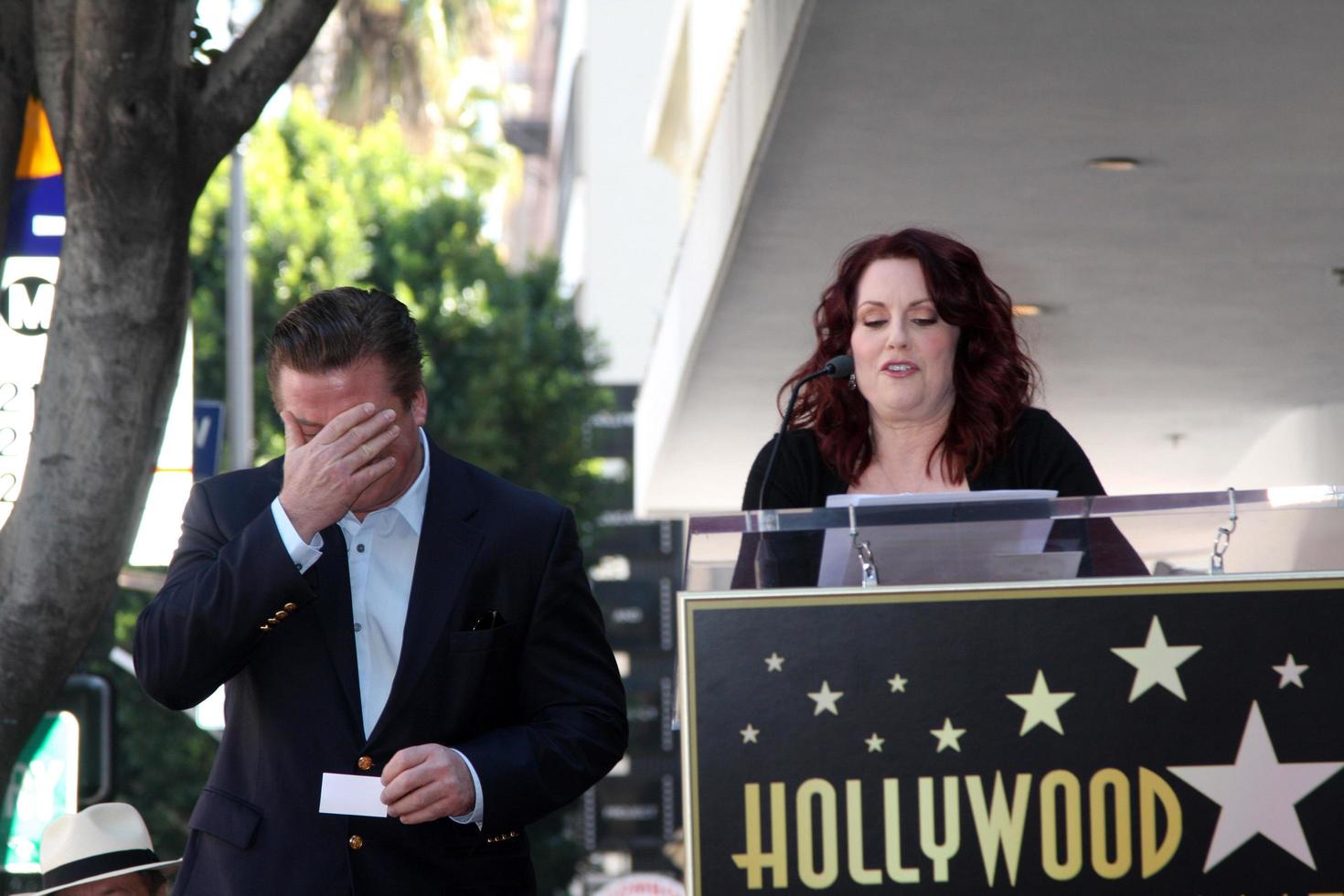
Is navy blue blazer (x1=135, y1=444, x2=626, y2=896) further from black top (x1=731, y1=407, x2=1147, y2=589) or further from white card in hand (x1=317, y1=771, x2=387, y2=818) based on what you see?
black top (x1=731, y1=407, x2=1147, y2=589)

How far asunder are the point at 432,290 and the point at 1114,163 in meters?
15.7

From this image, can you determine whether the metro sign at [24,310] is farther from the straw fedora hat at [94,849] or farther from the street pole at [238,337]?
the street pole at [238,337]

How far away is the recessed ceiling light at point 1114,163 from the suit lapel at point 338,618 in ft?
19.5

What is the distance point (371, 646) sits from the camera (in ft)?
12.3

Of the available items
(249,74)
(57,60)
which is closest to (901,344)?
(249,74)

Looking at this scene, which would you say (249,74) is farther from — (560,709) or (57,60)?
(560,709)

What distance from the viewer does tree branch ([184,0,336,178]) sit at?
19.6ft

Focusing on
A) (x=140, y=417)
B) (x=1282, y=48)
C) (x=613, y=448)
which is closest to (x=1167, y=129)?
(x=1282, y=48)

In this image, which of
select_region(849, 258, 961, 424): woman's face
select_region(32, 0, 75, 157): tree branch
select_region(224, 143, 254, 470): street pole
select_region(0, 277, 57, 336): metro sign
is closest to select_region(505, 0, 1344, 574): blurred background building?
select_region(32, 0, 75, 157): tree branch

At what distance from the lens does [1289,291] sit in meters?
11.8

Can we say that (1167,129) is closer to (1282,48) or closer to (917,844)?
(1282,48)

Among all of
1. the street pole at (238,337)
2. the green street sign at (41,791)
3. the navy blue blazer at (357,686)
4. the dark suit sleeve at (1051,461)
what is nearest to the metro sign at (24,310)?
the green street sign at (41,791)

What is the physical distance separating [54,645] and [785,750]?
3386 mm

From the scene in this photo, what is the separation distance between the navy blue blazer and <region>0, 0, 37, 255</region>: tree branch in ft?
8.37
